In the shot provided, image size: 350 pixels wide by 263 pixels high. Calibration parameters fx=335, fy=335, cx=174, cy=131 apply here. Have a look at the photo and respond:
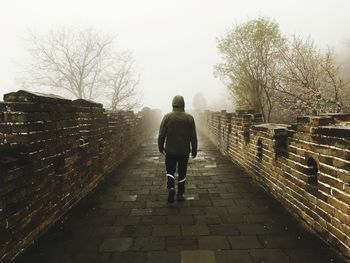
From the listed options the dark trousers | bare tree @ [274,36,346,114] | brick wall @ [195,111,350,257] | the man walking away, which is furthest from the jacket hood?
bare tree @ [274,36,346,114]

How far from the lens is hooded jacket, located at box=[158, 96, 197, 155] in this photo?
555cm

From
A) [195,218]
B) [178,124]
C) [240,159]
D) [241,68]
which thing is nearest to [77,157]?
[178,124]

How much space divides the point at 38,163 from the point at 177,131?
2.42m

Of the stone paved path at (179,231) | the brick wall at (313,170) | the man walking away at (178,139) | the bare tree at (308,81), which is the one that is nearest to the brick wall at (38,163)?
the stone paved path at (179,231)

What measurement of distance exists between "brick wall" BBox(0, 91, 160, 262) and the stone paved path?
23 cm

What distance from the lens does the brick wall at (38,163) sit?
3.19 meters

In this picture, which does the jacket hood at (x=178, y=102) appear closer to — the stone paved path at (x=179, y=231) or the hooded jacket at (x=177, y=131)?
the hooded jacket at (x=177, y=131)

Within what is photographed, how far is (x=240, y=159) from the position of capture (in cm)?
820

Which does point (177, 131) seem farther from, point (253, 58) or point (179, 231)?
point (253, 58)

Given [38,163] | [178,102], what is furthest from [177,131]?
[38,163]

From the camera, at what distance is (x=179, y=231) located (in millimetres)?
4000

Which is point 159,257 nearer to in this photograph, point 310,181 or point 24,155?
point 24,155

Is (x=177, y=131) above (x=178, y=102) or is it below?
below

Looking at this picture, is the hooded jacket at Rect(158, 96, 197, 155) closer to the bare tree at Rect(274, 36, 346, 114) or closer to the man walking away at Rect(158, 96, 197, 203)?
the man walking away at Rect(158, 96, 197, 203)
